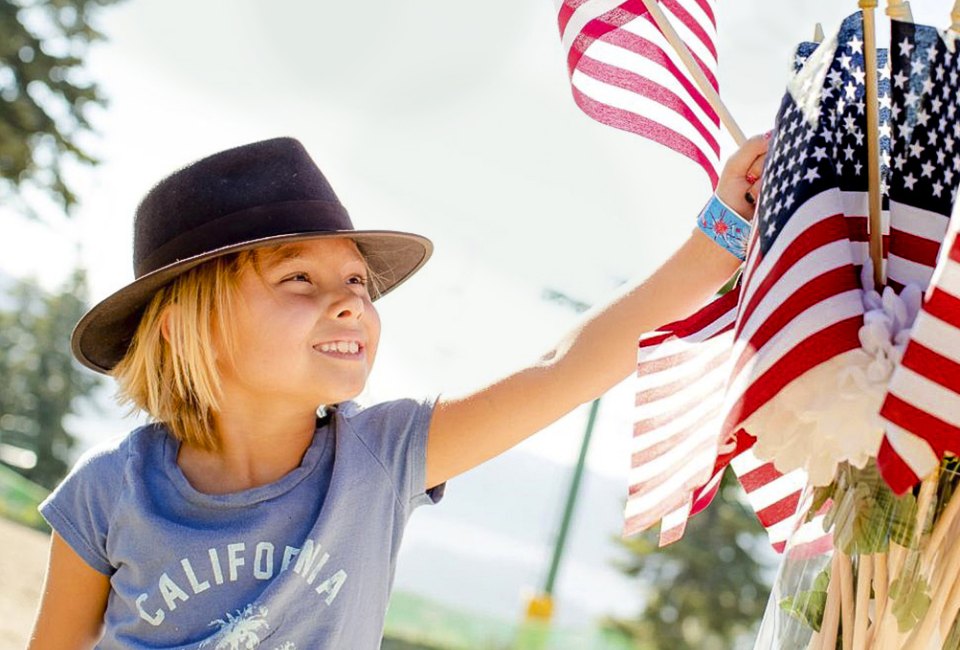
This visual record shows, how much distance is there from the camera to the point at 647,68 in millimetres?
2412

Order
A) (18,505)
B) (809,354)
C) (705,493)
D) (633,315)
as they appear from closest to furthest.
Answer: (809,354) < (705,493) < (633,315) < (18,505)

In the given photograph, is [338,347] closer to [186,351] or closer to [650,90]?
[186,351]

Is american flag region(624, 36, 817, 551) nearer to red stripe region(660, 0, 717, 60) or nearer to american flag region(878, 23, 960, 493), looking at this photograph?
american flag region(878, 23, 960, 493)

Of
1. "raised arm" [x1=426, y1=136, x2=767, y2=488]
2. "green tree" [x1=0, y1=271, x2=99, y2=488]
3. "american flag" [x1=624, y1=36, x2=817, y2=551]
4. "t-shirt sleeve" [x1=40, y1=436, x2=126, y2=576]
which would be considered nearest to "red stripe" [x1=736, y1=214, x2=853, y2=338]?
"american flag" [x1=624, y1=36, x2=817, y2=551]

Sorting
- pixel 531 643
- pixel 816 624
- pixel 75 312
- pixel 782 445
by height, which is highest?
pixel 782 445

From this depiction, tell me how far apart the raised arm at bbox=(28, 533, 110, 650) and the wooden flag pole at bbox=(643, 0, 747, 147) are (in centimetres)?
161

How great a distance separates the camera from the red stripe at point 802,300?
4.74ft

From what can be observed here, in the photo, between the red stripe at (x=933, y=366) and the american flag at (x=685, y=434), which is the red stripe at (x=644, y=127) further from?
the red stripe at (x=933, y=366)

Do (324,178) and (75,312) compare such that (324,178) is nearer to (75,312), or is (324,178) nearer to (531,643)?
(531,643)

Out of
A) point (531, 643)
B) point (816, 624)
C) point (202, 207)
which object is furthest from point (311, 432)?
point (531, 643)

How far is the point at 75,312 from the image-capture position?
39.2 metres

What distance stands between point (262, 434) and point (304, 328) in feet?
1.05

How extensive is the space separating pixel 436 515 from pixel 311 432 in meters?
18.5

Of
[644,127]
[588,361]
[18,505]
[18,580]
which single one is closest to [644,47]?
[644,127]
